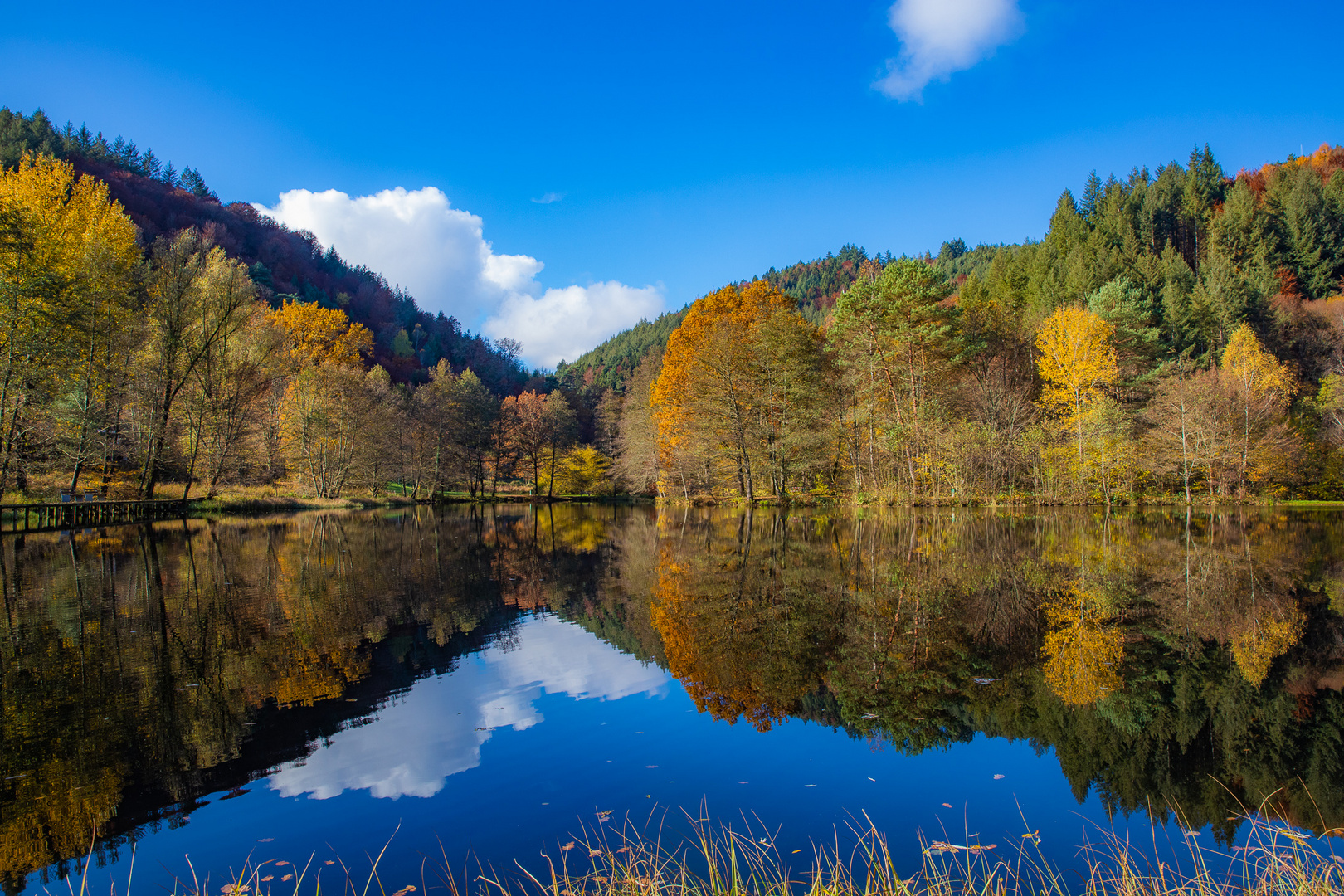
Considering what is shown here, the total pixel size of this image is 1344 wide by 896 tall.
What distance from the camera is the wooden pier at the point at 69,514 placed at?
20.0 meters

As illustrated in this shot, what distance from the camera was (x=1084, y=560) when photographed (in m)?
12.6

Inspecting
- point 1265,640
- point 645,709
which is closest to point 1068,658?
point 1265,640

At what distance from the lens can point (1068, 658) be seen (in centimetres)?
614

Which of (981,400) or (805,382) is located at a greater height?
(805,382)

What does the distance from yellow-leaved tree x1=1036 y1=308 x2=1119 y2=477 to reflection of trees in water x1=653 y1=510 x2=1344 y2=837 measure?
60.5ft

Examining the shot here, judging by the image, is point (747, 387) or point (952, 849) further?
point (747, 387)

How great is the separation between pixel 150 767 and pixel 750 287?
105 ft

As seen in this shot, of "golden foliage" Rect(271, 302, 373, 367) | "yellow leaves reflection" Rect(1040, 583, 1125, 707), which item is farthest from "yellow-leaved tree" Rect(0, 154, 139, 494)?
"yellow leaves reflection" Rect(1040, 583, 1125, 707)

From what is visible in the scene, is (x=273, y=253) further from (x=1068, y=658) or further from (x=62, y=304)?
(x=1068, y=658)

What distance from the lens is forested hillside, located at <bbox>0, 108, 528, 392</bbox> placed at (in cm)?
6444

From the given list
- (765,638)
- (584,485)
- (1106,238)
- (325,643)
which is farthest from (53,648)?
(1106,238)

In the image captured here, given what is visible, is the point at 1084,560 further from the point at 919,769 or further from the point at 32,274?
the point at 32,274

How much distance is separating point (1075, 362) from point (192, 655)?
3460 centimetres

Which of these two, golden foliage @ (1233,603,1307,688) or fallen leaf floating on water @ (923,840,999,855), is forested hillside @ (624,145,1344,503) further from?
fallen leaf floating on water @ (923,840,999,855)
